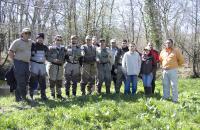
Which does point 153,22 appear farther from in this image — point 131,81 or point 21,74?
point 21,74

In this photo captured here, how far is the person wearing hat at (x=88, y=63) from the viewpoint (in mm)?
13156

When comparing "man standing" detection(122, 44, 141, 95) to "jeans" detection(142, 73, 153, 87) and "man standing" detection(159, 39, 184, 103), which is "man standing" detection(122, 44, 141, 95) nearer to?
"jeans" detection(142, 73, 153, 87)

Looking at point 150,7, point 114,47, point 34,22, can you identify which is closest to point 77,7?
point 34,22

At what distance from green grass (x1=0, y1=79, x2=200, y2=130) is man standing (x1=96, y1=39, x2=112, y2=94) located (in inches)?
87.5

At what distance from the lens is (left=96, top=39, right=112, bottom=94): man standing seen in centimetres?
1328

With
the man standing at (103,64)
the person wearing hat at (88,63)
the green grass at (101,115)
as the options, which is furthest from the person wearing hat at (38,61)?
the man standing at (103,64)

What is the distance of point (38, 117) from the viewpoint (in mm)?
8906

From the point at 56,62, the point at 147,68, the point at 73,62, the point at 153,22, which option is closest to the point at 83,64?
the point at 73,62

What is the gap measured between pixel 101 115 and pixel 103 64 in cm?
440

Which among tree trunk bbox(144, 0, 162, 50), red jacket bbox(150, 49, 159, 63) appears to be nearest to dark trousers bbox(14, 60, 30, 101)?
red jacket bbox(150, 49, 159, 63)

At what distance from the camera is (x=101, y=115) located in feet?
30.2

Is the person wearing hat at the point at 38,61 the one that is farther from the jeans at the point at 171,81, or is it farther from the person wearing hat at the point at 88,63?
the jeans at the point at 171,81

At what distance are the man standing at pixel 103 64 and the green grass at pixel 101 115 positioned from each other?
7.29 ft

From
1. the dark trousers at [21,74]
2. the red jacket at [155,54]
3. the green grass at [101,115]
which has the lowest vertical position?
the green grass at [101,115]
